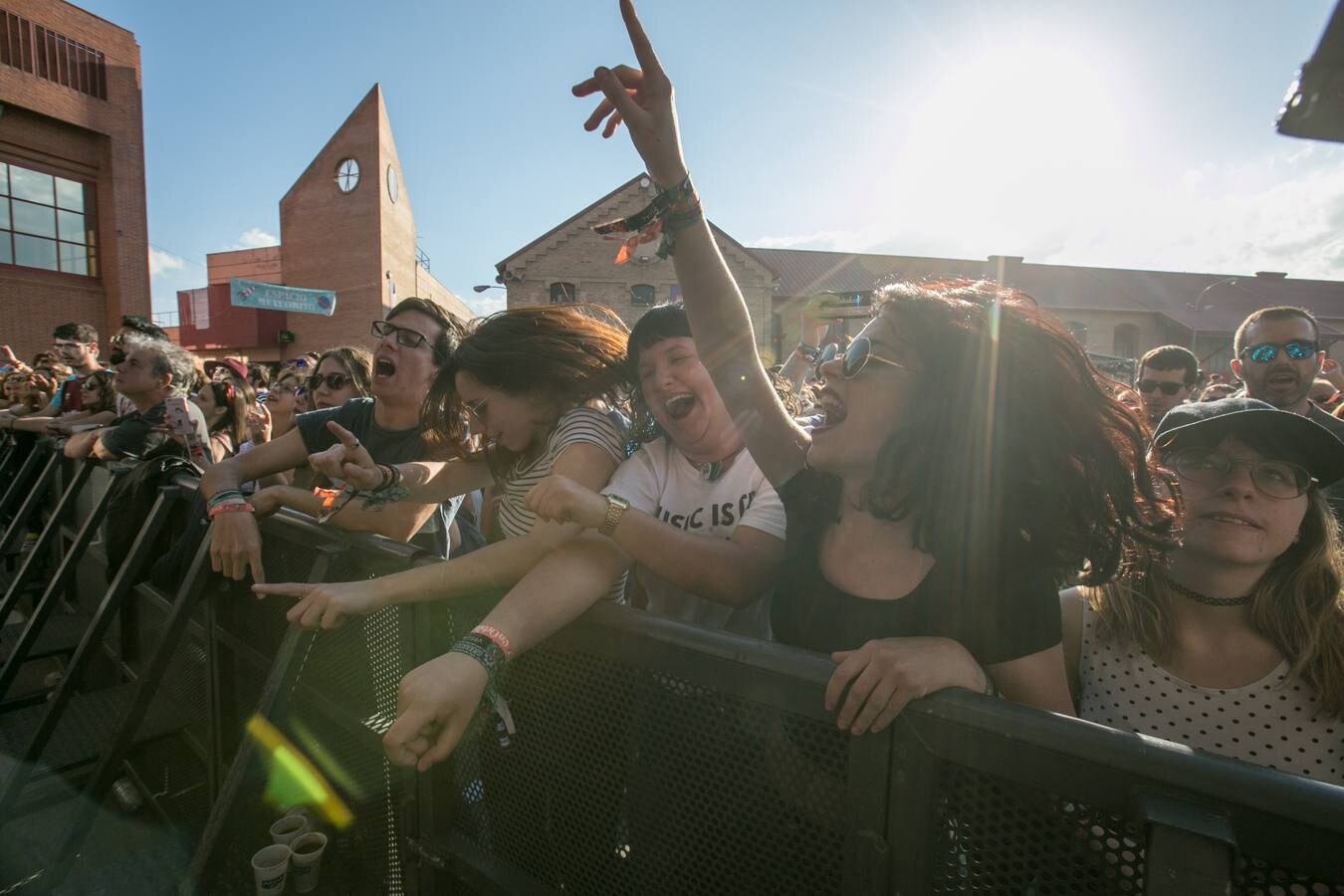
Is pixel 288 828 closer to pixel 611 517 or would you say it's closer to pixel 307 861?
pixel 307 861

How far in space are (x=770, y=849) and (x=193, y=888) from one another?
1589 mm

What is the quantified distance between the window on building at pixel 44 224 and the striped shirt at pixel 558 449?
25582mm

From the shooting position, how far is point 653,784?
1.29 metres

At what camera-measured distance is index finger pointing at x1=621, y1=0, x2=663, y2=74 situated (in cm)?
151

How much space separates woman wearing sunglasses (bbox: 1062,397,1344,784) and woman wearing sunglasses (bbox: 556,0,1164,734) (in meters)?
0.23

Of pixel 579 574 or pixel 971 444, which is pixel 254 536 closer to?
pixel 579 574

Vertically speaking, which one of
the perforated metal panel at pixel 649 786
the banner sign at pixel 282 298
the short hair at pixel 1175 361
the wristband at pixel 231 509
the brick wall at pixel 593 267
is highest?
the brick wall at pixel 593 267

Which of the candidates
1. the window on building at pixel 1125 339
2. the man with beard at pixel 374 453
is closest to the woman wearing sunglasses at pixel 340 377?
the man with beard at pixel 374 453

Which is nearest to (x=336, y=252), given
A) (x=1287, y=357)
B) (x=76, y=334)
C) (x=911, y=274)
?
(x=76, y=334)

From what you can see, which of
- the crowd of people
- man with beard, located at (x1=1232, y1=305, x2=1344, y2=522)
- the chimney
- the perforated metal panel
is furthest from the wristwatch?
the chimney

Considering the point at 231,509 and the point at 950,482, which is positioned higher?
the point at 950,482

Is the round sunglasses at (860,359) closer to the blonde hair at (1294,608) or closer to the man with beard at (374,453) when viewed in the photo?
the blonde hair at (1294,608)

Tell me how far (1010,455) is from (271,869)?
222cm

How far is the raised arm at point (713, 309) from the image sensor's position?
1.63m
